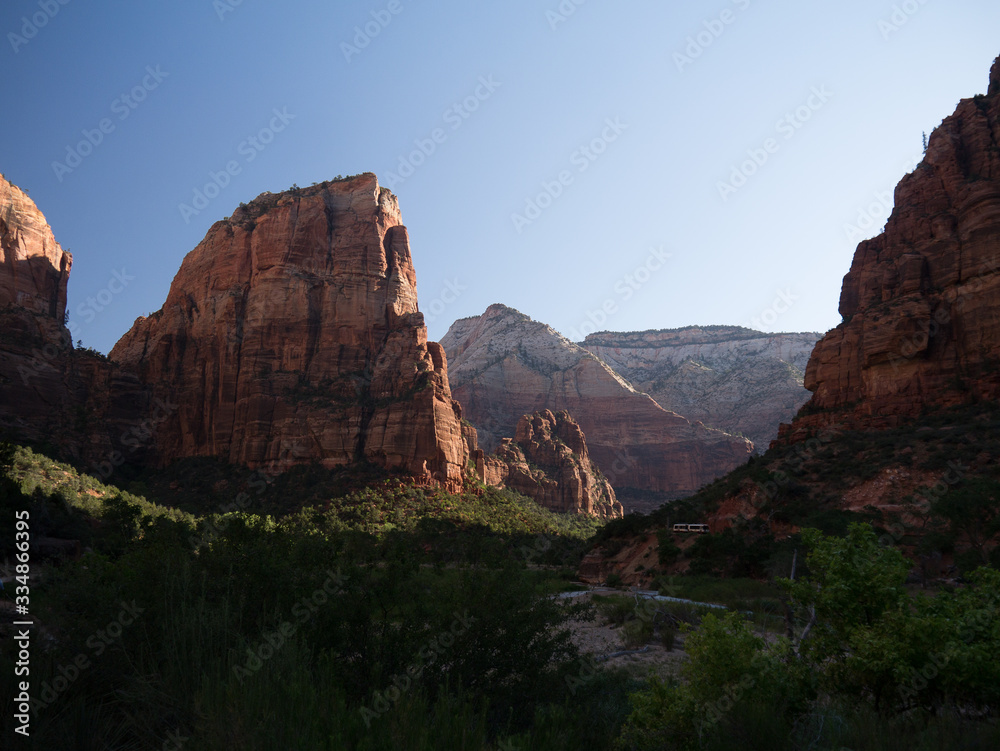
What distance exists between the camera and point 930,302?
41.3 m

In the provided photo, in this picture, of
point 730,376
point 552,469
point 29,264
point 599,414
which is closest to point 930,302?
point 552,469

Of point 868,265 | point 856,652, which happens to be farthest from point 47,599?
point 868,265

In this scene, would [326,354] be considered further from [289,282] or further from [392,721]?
[392,721]

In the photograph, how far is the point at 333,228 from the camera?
7569cm

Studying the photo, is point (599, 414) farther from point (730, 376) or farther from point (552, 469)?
point (730, 376)

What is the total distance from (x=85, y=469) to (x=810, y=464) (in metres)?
63.0

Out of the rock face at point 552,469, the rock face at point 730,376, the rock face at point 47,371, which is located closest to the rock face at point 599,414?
the rock face at point 730,376

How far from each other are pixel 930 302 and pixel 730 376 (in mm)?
127539

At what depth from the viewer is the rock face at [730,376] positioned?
14175cm

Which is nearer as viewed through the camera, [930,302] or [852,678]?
[852,678]

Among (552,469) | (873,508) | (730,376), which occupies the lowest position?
(873,508)

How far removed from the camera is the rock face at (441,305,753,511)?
131250 mm

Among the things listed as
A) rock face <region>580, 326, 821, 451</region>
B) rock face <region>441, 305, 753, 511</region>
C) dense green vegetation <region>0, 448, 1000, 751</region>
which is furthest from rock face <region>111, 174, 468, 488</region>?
rock face <region>580, 326, 821, 451</region>

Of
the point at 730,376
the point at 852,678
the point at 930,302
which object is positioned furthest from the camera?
the point at 730,376
